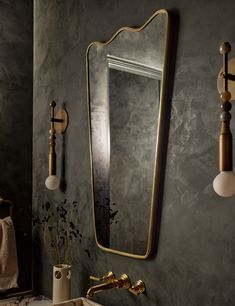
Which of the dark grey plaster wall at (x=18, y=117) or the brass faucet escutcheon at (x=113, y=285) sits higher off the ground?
the dark grey plaster wall at (x=18, y=117)

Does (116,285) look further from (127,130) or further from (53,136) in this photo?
(53,136)

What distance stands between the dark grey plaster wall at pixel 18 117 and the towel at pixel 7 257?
0.16m

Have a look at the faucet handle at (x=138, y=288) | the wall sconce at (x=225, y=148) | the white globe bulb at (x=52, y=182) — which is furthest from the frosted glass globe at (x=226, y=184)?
the white globe bulb at (x=52, y=182)

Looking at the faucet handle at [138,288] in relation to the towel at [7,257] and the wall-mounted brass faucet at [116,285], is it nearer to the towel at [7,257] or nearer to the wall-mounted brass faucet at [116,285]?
the wall-mounted brass faucet at [116,285]

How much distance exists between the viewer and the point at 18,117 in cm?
251

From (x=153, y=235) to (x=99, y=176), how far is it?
1.54 feet

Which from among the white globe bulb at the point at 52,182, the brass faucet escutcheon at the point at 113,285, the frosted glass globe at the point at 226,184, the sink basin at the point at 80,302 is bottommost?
the sink basin at the point at 80,302

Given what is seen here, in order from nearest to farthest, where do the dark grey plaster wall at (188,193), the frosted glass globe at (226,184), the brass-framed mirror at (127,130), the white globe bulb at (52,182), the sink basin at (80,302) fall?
the frosted glass globe at (226,184) < the dark grey plaster wall at (188,193) < the brass-framed mirror at (127,130) < the sink basin at (80,302) < the white globe bulb at (52,182)

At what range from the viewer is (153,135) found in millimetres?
1635

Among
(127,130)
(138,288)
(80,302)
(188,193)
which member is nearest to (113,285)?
(138,288)

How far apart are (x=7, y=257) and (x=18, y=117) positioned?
871mm

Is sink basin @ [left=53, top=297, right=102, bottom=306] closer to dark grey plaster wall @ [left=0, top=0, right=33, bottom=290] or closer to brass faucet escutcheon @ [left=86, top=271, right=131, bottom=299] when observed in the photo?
brass faucet escutcheon @ [left=86, top=271, right=131, bottom=299]

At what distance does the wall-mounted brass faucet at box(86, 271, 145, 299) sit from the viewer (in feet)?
5.46

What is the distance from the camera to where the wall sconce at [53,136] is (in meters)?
2.17
